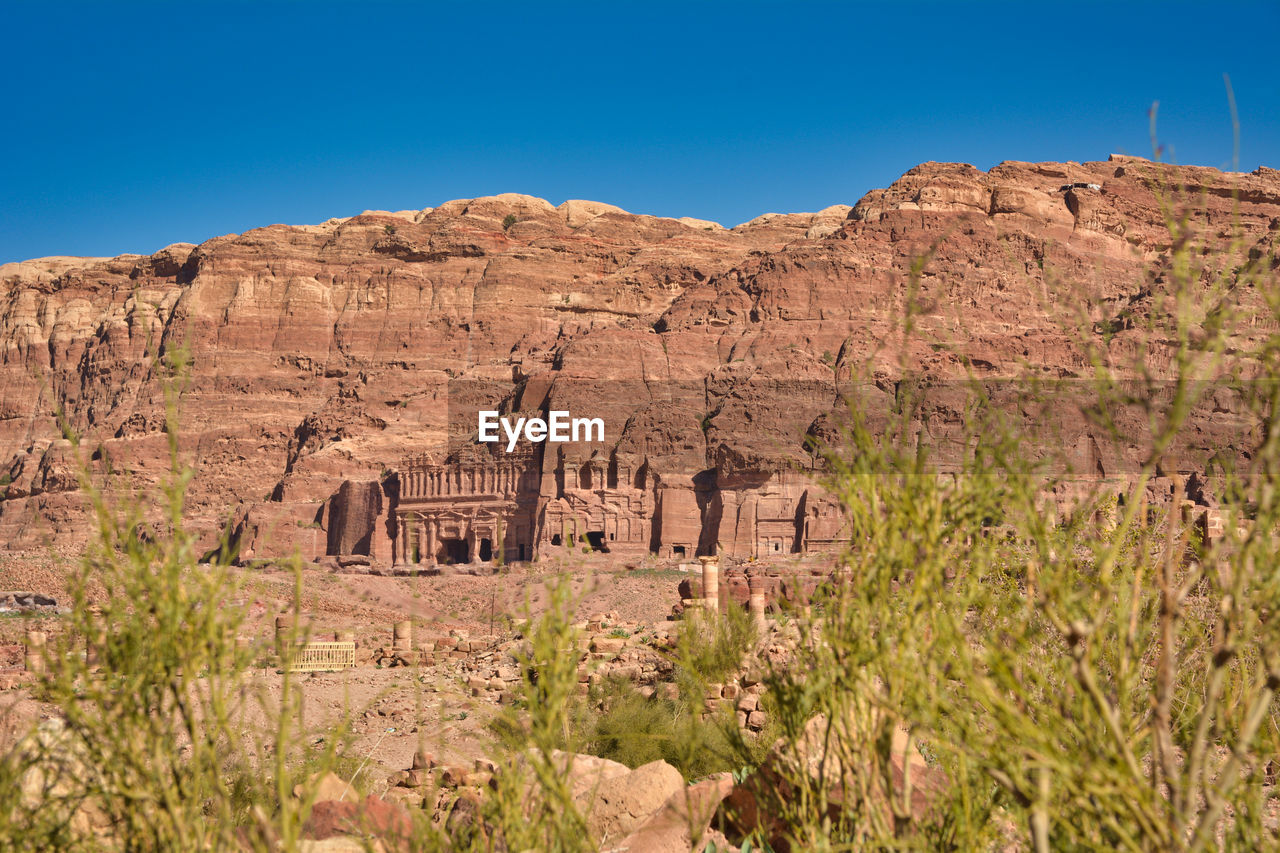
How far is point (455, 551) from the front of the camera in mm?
68250

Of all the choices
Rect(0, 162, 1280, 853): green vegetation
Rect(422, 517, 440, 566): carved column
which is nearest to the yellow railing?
Rect(0, 162, 1280, 853): green vegetation

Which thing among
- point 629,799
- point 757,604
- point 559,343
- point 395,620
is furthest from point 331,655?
point 559,343

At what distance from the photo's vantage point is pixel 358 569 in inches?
2255

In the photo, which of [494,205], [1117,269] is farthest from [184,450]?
[1117,269]

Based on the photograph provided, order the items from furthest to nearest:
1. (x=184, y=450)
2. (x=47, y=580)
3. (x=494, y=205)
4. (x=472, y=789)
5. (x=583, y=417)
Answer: (x=494, y=205) → (x=184, y=450) → (x=583, y=417) → (x=47, y=580) → (x=472, y=789)

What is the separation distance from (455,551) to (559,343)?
921 inches

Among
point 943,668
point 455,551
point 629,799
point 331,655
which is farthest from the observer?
point 455,551

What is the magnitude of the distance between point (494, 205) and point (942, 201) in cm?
5583

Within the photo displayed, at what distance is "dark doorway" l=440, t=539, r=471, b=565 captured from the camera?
2638 inches

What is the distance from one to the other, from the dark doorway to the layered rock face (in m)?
0.52

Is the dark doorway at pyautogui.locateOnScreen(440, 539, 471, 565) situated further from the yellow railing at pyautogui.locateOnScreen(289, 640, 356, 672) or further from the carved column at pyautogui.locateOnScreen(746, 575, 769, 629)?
the carved column at pyautogui.locateOnScreen(746, 575, 769, 629)

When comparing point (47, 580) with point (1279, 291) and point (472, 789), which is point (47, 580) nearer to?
point (472, 789)

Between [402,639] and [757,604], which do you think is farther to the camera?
[402,639]

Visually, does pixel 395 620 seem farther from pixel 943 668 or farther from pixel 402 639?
pixel 943 668
